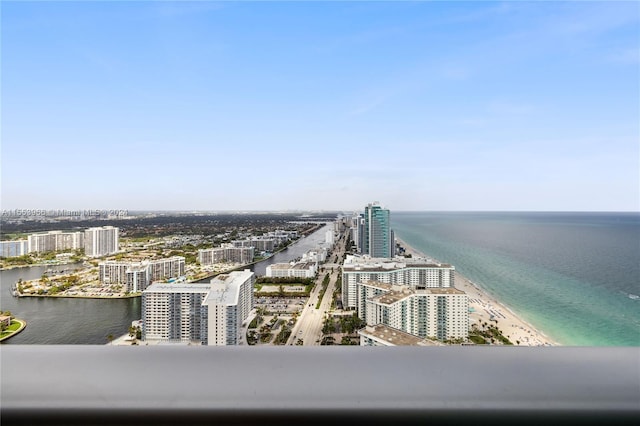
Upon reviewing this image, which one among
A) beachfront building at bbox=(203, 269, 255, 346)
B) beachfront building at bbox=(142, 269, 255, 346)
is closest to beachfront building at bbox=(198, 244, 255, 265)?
beachfront building at bbox=(203, 269, 255, 346)

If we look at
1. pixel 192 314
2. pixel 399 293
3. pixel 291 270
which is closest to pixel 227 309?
pixel 192 314

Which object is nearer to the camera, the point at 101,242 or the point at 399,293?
the point at 101,242

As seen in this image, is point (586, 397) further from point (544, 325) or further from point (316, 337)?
point (544, 325)

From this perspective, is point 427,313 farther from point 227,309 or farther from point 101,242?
point 101,242

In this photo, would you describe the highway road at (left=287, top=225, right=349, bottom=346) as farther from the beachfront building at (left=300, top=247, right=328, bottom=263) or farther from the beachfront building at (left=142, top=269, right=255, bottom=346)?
the beachfront building at (left=142, top=269, right=255, bottom=346)

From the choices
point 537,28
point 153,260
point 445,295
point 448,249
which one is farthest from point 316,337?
point 448,249
